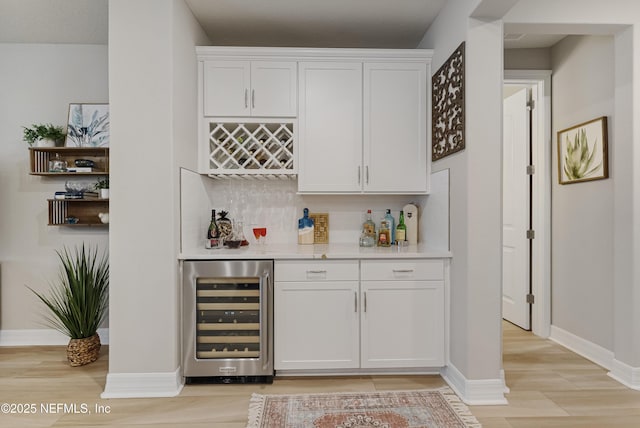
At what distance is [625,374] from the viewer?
2.59 metres

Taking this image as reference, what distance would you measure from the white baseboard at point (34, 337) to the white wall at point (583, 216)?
13.1 ft

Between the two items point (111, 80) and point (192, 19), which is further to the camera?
point (192, 19)

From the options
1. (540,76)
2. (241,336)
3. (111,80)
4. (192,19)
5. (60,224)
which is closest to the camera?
(111,80)

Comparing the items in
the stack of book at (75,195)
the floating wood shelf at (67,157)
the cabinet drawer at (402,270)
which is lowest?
the cabinet drawer at (402,270)

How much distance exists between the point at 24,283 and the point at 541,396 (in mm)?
4133

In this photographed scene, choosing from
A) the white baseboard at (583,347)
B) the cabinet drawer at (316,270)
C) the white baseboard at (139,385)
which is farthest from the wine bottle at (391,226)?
the white baseboard at (139,385)

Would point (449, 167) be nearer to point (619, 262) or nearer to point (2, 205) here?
point (619, 262)

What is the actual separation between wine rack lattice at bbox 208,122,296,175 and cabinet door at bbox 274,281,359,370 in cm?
94

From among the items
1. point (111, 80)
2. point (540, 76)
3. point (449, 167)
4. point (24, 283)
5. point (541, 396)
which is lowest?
point (541, 396)

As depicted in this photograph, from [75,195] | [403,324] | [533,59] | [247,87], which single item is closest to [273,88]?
[247,87]

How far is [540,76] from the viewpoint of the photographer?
11.5 feet

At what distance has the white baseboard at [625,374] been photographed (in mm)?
2525

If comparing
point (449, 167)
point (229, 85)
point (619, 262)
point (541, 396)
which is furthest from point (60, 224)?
point (619, 262)

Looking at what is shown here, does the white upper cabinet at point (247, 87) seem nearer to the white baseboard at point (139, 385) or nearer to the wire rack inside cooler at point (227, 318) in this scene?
the wire rack inside cooler at point (227, 318)
